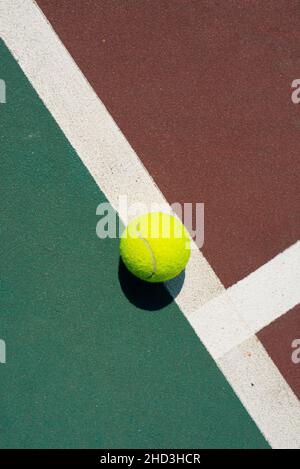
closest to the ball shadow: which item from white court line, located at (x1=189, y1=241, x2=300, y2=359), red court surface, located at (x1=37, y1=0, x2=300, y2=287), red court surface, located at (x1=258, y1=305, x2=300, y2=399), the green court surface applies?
the green court surface

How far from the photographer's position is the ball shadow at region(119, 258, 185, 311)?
320 centimetres

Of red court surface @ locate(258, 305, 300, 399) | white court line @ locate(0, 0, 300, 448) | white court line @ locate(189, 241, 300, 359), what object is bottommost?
red court surface @ locate(258, 305, 300, 399)

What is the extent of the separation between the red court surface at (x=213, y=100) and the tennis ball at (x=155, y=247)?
1.62 feet

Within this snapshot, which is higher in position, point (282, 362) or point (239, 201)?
point (239, 201)

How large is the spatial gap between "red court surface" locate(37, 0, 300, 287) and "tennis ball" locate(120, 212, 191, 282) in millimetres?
492

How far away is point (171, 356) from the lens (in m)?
3.23

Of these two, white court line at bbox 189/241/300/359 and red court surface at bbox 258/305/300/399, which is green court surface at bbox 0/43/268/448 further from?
red court surface at bbox 258/305/300/399

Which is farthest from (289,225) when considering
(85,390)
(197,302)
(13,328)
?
(13,328)

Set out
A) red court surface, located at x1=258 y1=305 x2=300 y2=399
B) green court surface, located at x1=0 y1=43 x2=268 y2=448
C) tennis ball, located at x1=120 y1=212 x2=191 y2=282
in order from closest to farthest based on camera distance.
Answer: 1. tennis ball, located at x1=120 y1=212 x2=191 y2=282
2. green court surface, located at x1=0 y1=43 x2=268 y2=448
3. red court surface, located at x1=258 y1=305 x2=300 y2=399

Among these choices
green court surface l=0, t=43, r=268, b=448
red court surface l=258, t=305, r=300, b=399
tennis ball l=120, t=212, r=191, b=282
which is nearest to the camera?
tennis ball l=120, t=212, r=191, b=282

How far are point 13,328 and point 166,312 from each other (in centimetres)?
121

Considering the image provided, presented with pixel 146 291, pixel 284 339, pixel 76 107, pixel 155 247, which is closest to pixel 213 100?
pixel 76 107

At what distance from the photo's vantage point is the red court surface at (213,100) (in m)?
3.22

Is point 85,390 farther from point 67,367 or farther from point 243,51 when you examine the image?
point 243,51
